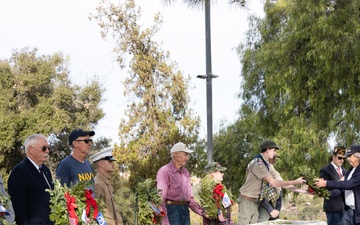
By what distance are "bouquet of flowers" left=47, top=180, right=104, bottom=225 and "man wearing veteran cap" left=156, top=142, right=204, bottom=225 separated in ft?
6.81

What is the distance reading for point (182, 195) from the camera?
32.0ft

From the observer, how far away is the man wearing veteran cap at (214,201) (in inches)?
397

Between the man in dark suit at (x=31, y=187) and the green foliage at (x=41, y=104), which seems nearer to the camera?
the man in dark suit at (x=31, y=187)

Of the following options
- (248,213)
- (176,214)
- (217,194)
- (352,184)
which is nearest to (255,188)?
(248,213)

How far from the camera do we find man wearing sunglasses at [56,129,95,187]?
26.5 feet

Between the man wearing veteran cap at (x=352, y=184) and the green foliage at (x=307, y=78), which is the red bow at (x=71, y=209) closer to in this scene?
the man wearing veteran cap at (x=352, y=184)

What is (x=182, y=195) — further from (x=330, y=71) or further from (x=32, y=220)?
(x=330, y=71)

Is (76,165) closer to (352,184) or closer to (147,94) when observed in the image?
(352,184)

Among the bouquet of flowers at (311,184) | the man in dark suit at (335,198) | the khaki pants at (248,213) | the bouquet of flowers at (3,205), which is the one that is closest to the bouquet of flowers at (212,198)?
the khaki pants at (248,213)

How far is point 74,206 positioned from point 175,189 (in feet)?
8.31

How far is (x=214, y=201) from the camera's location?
10.1m

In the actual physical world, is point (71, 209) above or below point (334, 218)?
above

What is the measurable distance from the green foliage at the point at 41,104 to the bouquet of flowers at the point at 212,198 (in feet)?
102

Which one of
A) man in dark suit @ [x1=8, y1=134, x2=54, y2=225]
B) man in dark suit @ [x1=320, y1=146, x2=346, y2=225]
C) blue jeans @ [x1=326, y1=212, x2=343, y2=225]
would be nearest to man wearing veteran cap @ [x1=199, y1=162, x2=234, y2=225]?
man in dark suit @ [x1=320, y1=146, x2=346, y2=225]
